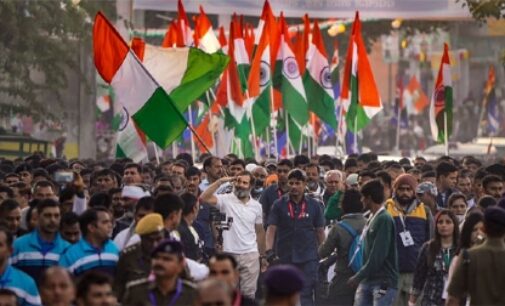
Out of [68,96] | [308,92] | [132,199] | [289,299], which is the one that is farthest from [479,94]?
[289,299]

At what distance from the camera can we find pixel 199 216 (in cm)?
1872

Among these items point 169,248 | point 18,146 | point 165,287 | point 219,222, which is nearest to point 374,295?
point 219,222

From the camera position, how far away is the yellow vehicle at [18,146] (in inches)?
1351

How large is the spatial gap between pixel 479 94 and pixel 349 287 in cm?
7221

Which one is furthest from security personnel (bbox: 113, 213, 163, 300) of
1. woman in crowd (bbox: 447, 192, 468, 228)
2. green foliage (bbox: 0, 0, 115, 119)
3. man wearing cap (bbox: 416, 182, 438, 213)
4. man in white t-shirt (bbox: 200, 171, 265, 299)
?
green foliage (bbox: 0, 0, 115, 119)

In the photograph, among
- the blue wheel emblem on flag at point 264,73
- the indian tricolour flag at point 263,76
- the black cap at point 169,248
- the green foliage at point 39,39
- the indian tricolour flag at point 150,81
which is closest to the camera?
the black cap at point 169,248

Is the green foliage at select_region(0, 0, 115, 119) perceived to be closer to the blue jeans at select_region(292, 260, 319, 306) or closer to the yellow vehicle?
the yellow vehicle

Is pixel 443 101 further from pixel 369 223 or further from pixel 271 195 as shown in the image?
pixel 369 223

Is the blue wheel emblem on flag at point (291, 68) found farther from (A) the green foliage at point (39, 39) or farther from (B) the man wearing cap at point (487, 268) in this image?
(B) the man wearing cap at point (487, 268)

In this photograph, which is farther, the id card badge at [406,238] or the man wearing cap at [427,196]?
the man wearing cap at [427,196]

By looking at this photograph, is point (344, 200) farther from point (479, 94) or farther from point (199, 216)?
point (479, 94)

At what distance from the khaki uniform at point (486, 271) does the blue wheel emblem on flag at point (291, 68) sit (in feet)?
59.5

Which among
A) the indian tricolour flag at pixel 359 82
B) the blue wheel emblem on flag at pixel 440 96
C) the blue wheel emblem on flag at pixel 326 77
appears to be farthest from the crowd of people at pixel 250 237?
the blue wheel emblem on flag at pixel 326 77

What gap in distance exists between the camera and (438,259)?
14.6m
